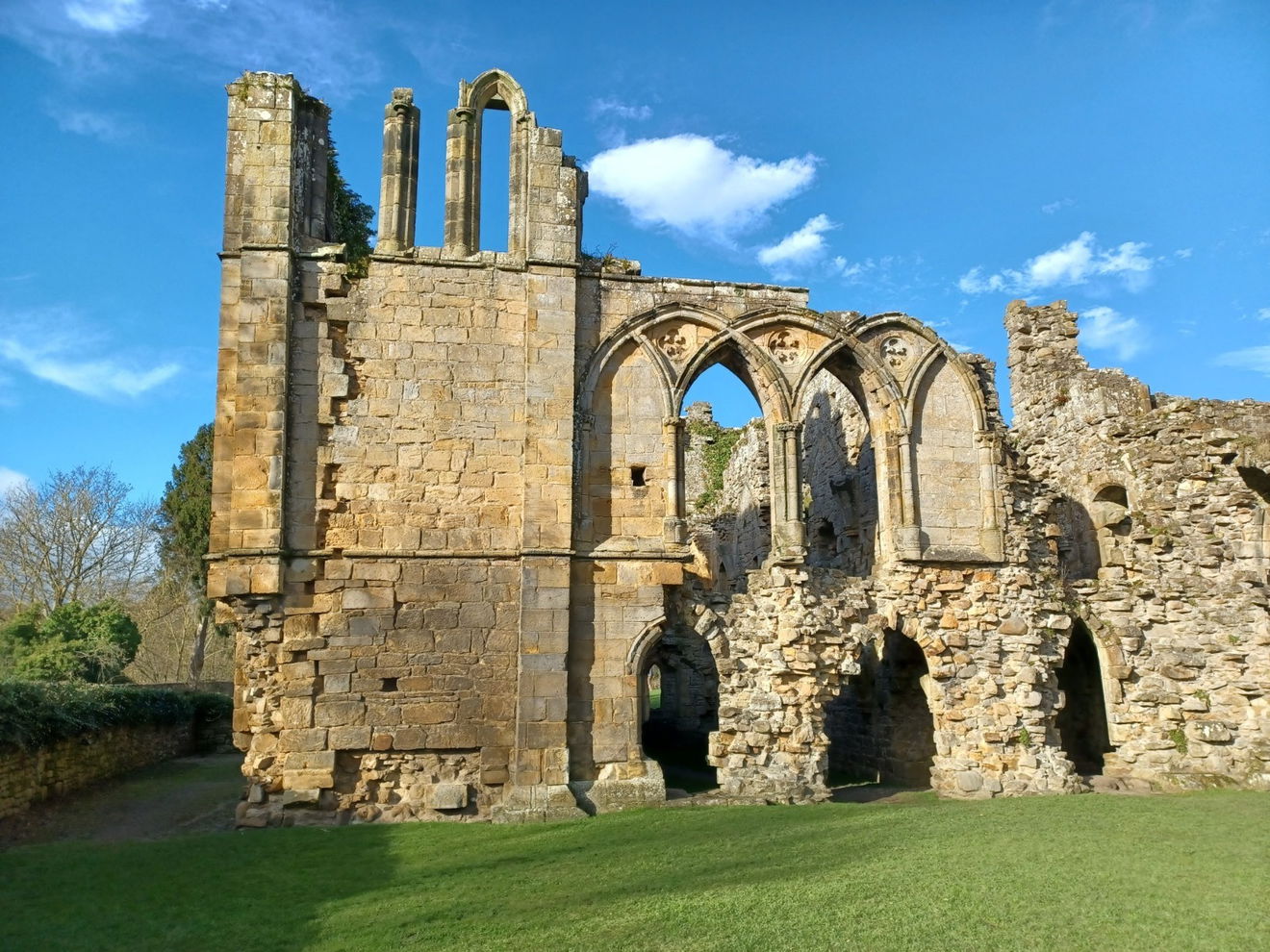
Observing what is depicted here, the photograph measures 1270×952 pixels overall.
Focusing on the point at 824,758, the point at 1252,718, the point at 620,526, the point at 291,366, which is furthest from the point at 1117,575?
the point at 291,366

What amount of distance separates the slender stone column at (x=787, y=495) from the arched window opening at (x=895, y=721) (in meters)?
2.83

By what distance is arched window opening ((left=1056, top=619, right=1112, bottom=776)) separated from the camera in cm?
1339

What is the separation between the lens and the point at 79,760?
13.6 m

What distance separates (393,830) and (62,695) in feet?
24.1

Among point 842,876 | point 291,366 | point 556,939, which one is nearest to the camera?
point 556,939

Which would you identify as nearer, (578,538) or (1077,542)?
(578,538)

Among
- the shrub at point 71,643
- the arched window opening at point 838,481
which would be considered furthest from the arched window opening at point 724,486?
the shrub at point 71,643

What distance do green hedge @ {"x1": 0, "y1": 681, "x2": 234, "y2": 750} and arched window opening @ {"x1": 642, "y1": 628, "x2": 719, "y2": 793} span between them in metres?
8.66

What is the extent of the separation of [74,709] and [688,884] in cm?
1112

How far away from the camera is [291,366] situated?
10094 mm

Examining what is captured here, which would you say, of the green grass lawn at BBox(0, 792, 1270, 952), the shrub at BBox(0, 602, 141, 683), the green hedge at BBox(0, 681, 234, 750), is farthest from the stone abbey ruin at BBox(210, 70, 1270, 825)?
the shrub at BBox(0, 602, 141, 683)

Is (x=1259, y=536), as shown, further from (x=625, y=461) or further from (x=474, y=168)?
(x=474, y=168)

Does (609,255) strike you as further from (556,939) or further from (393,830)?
(556,939)

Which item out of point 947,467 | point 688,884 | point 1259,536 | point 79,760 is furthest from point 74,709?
point 1259,536
